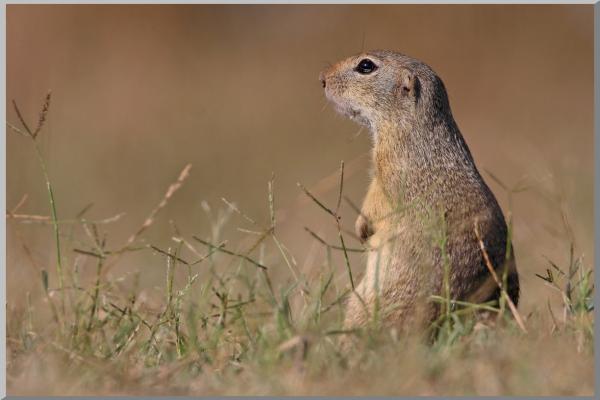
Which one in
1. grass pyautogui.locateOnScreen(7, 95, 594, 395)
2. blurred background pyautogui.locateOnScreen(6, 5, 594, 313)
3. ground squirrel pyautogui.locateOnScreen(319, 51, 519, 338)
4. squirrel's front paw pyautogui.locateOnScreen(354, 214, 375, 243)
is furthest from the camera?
blurred background pyautogui.locateOnScreen(6, 5, 594, 313)

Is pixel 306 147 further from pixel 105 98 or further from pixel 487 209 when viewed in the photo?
pixel 487 209

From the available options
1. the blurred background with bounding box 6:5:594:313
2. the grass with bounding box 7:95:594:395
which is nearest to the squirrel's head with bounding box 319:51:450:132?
the grass with bounding box 7:95:594:395

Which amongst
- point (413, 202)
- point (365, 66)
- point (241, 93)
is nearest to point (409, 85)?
point (365, 66)

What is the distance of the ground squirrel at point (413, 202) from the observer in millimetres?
4676

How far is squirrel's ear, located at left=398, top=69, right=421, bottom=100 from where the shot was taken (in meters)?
5.74

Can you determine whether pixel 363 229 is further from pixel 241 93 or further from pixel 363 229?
pixel 241 93

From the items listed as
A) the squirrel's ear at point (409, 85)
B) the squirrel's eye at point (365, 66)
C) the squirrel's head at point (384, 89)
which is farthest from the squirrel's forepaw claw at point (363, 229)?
the squirrel's eye at point (365, 66)

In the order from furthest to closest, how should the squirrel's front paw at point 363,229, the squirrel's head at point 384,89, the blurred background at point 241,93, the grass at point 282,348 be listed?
1. the blurred background at point 241,93
2. the squirrel's head at point 384,89
3. the squirrel's front paw at point 363,229
4. the grass at point 282,348

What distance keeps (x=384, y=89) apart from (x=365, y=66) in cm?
30

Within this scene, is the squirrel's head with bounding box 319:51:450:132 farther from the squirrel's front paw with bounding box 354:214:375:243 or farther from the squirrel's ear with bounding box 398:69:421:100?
the squirrel's front paw with bounding box 354:214:375:243

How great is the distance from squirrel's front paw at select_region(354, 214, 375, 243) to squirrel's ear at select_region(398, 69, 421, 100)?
930mm

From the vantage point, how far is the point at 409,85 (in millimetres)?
5754

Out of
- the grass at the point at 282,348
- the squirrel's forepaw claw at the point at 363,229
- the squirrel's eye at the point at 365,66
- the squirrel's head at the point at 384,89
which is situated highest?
the squirrel's eye at the point at 365,66

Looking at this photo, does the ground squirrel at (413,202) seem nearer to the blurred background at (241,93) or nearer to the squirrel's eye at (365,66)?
the squirrel's eye at (365,66)
